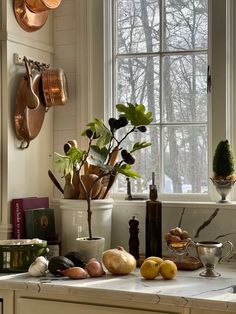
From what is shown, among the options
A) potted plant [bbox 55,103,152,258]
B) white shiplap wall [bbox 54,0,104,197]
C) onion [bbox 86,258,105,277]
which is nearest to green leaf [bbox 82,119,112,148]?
potted plant [bbox 55,103,152,258]

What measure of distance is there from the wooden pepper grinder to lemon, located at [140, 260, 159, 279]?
39cm

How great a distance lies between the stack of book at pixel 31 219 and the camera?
2729 mm

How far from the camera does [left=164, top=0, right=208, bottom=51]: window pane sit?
9.49 ft

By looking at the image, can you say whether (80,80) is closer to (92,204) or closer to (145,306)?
(92,204)

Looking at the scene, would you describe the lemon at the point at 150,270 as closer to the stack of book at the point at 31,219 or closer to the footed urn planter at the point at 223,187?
the footed urn planter at the point at 223,187

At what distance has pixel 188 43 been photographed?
2.92 m

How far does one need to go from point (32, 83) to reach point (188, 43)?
2.58 feet

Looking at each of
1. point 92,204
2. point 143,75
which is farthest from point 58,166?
point 143,75

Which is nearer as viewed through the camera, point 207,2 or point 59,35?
point 207,2

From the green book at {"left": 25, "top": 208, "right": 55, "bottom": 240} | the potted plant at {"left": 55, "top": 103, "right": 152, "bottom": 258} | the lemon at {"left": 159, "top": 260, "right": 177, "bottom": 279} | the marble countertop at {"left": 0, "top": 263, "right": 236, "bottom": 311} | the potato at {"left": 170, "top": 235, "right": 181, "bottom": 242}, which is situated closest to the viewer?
the marble countertop at {"left": 0, "top": 263, "right": 236, "bottom": 311}

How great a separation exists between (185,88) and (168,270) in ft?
3.36

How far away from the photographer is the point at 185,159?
290 cm

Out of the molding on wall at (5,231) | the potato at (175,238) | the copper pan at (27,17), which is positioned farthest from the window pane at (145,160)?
the copper pan at (27,17)

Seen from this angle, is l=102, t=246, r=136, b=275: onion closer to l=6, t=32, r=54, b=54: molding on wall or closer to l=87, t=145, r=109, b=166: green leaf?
l=87, t=145, r=109, b=166: green leaf
